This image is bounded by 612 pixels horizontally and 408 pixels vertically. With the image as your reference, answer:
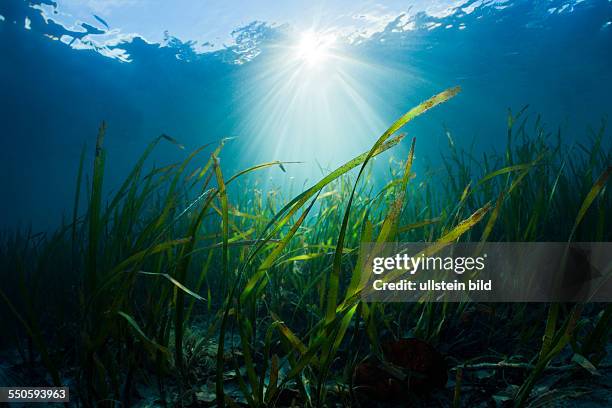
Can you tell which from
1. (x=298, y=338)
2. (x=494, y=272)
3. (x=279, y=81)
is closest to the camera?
(x=298, y=338)

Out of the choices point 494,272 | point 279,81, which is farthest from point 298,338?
point 279,81

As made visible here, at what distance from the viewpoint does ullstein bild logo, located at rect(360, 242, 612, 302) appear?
4.67 feet

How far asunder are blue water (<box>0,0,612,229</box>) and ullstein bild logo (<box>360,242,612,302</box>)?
59.5ft

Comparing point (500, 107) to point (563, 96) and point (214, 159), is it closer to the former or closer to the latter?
point (563, 96)

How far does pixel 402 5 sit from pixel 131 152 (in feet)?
108

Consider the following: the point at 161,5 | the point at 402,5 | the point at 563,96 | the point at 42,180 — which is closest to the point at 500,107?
the point at 563,96

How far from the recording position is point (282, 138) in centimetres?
4428

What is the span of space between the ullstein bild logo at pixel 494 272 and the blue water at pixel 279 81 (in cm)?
1814

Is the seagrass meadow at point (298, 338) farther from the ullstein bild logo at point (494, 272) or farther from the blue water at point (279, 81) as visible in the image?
the blue water at point (279, 81)

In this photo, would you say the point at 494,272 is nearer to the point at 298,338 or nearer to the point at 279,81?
the point at 298,338

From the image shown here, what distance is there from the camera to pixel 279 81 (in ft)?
90.0

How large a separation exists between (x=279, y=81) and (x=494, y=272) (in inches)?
1090

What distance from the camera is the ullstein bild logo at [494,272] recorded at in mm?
1423

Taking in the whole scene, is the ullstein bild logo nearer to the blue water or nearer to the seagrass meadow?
the seagrass meadow
